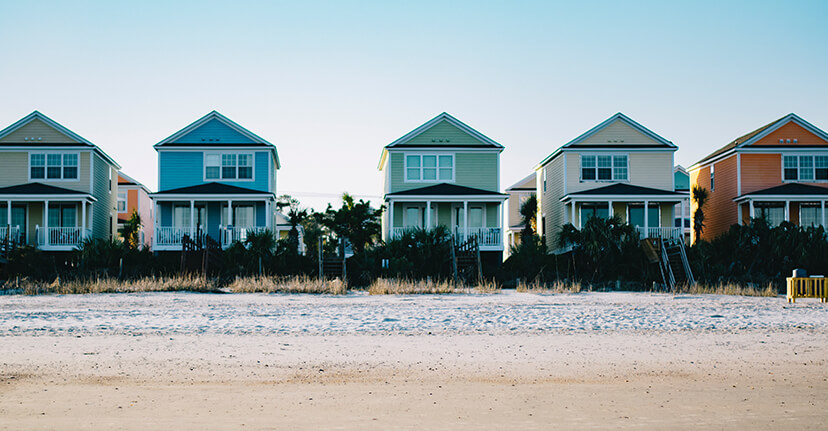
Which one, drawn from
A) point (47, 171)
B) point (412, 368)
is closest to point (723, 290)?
point (412, 368)

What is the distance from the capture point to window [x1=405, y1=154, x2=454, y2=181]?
129 ft

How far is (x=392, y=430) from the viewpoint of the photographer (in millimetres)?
7773

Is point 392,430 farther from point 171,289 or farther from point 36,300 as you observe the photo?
point 171,289

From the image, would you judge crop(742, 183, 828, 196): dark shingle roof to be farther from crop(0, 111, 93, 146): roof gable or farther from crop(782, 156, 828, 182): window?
crop(0, 111, 93, 146): roof gable

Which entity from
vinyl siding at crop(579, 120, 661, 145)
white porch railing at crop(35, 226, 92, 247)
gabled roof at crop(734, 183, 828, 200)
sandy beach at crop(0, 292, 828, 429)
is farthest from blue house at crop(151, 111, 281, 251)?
gabled roof at crop(734, 183, 828, 200)

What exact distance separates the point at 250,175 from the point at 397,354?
90.7 feet

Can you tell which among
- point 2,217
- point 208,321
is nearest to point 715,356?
point 208,321

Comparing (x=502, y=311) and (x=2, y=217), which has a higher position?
(x=2, y=217)

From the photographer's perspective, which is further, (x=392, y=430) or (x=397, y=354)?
(x=397, y=354)

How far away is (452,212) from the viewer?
128ft

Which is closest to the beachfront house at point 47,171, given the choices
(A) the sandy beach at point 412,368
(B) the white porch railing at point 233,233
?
(B) the white porch railing at point 233,233

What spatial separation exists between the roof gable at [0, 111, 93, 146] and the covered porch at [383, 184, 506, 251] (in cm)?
1512

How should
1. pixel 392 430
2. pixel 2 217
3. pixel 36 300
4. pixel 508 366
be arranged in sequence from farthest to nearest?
pixel 2 217, pixel 36 300, pixel 508 366, pixel 392 430

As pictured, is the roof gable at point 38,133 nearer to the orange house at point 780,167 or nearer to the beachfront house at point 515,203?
the beachfront house at point 515,203
